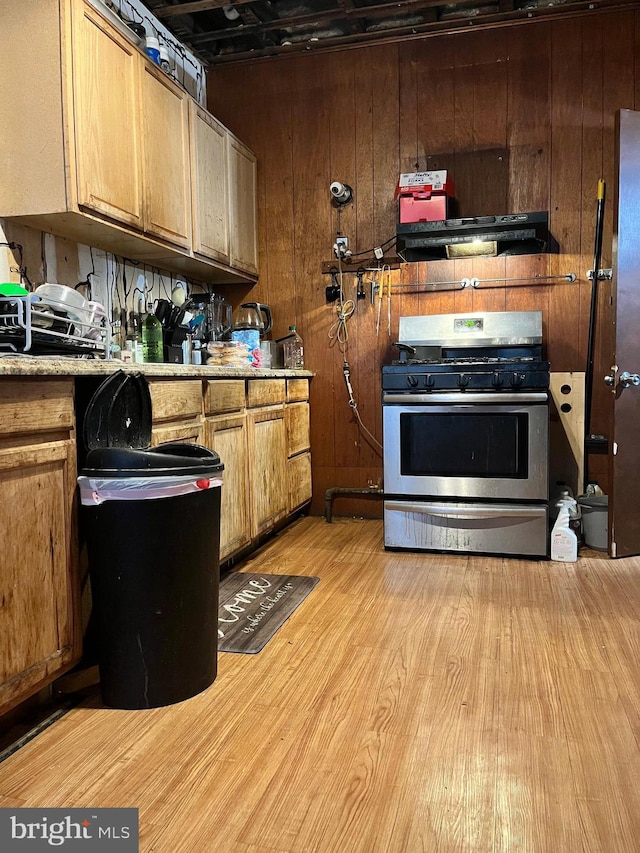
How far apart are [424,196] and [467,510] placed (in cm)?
168

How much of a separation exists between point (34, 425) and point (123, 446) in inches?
13.2

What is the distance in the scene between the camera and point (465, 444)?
299 centimetres

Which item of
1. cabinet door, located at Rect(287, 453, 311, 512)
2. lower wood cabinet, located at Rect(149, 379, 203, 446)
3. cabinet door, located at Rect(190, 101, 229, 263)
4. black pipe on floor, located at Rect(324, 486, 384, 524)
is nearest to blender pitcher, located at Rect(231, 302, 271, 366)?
cabinet door, located at Rect(190, 101, 229, 263)

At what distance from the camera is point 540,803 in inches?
48.3

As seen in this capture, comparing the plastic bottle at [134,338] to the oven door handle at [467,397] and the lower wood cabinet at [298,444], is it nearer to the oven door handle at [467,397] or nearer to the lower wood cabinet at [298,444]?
the lower wood cabinet at [298,444]

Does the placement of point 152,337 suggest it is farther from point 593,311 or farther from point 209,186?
point 593,311

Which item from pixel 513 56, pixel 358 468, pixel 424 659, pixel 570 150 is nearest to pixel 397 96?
pixel 513 56

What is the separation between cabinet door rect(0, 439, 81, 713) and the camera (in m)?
1.37

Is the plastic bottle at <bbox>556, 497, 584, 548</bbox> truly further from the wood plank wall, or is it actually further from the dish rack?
the dish rack

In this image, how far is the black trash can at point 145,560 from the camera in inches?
60.4

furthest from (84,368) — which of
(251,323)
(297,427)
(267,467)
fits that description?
(251,323)

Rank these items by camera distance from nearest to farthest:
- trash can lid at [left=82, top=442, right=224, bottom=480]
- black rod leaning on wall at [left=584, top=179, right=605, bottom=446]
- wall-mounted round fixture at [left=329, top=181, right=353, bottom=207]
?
trash can lid at [left=82, top=442, right=224, bottom=480]
black rod leaning on wall at [left=584, top=179, right=605, bottom=446]
wall-mounted round fixture at [left=329, top=181, right=353, bottom=207]

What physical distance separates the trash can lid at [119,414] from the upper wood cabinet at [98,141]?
0.84m

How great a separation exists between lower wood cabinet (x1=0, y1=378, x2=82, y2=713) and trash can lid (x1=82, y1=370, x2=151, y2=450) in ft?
0.17
